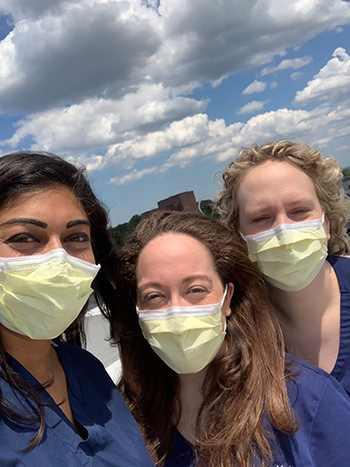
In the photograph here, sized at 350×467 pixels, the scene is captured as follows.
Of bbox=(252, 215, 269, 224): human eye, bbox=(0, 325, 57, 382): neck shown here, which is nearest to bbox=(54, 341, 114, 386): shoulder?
bbox=(0, 325, 57, 382): neck

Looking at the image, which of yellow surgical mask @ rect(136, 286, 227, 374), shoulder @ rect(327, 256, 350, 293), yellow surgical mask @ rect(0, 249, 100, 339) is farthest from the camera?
shoulder @ rect(327, 256, 350, 293)

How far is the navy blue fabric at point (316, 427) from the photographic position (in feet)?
5.05

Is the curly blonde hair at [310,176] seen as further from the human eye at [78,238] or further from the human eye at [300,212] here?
the human eye at [78,238]

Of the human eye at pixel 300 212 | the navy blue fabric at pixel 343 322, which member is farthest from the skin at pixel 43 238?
the navy blue fabric at pixel 343 322

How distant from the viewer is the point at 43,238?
5.11 feet

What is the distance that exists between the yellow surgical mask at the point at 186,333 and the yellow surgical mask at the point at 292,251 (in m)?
0.47

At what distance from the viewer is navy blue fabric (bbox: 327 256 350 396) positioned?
80.2 inches

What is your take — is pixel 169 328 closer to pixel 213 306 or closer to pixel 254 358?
pixel 213 306

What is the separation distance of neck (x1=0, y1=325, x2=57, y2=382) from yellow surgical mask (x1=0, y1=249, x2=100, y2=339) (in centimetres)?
8

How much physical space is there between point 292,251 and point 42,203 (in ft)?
4.50

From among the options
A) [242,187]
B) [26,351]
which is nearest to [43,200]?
[26,351]

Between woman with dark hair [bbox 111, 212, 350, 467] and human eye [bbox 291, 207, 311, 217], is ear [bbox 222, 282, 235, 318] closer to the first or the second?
woman with dark hair [bbox 111, 212, 350, 467]

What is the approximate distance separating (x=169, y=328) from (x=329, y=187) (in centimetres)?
140

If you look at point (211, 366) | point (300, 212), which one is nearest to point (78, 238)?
point (211, 366)
